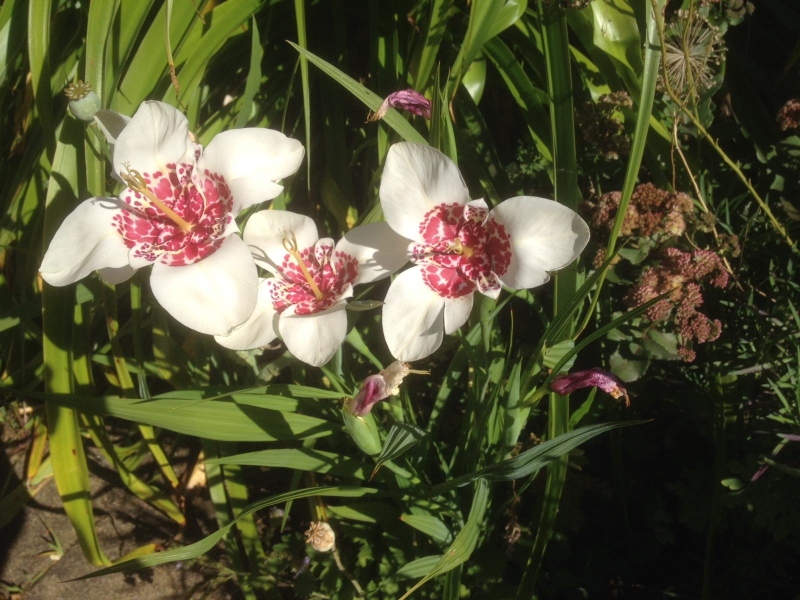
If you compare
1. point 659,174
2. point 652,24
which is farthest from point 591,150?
point 652,24

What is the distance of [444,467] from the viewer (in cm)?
108

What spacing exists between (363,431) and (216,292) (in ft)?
0.85

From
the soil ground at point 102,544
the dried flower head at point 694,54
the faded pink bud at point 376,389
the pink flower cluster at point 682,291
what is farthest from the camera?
the soil ground at point 102,544

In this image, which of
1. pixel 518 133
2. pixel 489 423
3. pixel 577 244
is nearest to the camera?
pixel 577 244

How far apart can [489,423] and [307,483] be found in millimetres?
457

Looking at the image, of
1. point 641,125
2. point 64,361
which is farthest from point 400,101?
point 64,361

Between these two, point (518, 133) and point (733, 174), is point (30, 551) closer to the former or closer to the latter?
point (518, 133)

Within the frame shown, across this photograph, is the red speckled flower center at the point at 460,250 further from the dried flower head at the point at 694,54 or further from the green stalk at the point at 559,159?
the dried flower head at the point at 694,54

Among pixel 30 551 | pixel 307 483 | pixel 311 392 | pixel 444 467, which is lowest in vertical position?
pixel 30 551

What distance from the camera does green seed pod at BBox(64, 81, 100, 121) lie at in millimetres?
793

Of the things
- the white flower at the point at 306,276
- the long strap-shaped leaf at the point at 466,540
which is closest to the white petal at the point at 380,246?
the white flower at the point at 306,276

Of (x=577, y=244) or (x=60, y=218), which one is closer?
(x=577, y=244)

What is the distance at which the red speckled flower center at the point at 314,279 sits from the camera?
2.85 feet

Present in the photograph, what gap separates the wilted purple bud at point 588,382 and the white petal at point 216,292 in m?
0.40
